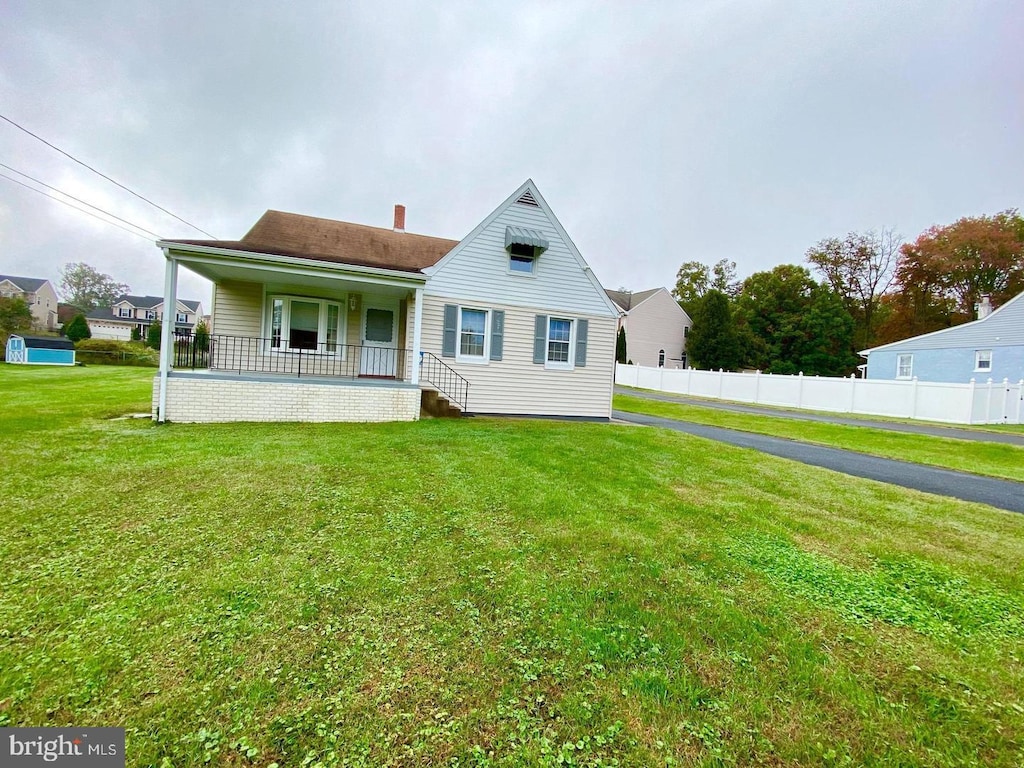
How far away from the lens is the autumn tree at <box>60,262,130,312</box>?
6462cm

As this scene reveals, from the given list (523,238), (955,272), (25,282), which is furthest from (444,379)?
(25,282)

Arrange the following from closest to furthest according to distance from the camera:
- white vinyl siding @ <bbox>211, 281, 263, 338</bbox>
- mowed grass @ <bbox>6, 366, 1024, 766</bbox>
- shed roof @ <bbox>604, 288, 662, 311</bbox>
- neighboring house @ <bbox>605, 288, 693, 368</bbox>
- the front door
Result: mowed grass @ <bbox>6, 366, 1024, 766</bbox> < white vinyl siding @ <bbox>211, 281, 263, 338</bbox> < the front door < neighboring house @ <bbox>605, 288, 693, 368</bbox> < shed roof @ <bbox>604, 288, 662, 311</bbox>

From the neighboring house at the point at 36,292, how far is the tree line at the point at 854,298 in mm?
76265

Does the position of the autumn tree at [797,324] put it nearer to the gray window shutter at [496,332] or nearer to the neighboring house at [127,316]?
the gray window shutter at [496,332]

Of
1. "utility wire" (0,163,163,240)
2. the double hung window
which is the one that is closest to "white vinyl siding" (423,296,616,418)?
the double hung window

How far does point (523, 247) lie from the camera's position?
12.1 m

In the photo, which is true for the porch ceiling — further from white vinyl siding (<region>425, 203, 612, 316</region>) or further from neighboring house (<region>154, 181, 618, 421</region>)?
white vinyl siding (<region>425, 203, 612, 316</region>)

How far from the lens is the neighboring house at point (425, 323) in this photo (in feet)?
33.5

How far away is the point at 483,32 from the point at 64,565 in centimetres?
1648

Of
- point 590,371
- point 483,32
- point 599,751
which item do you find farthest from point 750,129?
point 599,751

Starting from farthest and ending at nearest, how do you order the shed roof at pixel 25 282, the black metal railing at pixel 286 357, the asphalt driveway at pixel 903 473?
1. the shed roof at pixel 25 282
2. the black metal railing at pixel 286 357
3. the asphalt driveway at pixel 903 473

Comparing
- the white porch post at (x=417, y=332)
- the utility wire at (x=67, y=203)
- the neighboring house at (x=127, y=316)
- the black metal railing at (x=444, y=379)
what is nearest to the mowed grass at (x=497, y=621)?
the white porch post at (x=417, y=332)

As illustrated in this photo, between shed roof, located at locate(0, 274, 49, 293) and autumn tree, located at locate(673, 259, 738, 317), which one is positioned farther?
shed roof, located at locate(0, 274, 49, 293)

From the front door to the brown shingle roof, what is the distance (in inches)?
51.1
